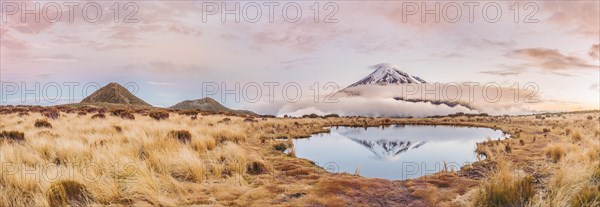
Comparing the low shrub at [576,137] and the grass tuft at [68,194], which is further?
the low shrub at [576,137]

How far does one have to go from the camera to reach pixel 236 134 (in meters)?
16.6

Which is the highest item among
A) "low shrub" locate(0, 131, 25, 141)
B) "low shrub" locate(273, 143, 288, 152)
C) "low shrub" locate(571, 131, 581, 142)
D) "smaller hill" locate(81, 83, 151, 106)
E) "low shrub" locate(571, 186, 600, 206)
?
"smaller hill" locate(81, 83, 151, 106)

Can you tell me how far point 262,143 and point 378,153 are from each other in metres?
4.80

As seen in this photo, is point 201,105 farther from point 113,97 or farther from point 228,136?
point 228,136

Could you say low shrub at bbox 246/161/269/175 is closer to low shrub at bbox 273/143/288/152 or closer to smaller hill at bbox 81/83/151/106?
low shrub at bbox 273/143/288/152

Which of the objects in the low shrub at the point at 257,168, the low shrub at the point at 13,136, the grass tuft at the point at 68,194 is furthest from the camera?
the low shrub at the point at 13,136

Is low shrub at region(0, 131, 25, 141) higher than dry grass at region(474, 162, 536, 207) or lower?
higher

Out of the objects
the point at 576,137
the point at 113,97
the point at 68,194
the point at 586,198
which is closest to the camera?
the point at 586,198

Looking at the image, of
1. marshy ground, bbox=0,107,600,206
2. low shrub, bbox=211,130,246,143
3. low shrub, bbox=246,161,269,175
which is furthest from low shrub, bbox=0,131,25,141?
low shrub, bbox=246,161,269,175

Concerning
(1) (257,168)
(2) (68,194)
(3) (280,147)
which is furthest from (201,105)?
(2) (68,194)

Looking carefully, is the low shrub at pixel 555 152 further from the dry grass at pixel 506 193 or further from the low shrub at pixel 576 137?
the low shrub at pixel 576 137

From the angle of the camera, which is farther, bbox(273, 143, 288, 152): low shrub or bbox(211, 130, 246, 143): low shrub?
bbox(211, 130, 246, 143): low shrub

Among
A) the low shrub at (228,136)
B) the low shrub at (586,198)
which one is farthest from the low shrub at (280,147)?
the low shrub at (586,198)

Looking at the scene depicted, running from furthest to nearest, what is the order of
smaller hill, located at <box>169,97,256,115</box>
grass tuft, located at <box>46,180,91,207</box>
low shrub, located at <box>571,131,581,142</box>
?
smaller hill, located at <box>169,97,256,115</box> < low shrub, located at <box>571,131,581,142</box> < grass tuft, located at <box>46,180,91,207</box>
